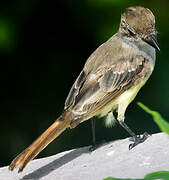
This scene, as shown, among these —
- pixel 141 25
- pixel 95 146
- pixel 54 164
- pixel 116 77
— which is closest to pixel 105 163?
pixel 54 164

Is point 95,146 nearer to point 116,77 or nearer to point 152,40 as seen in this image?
point 116,77

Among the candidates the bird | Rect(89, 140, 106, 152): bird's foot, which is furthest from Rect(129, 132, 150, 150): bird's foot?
Rect(89, 140, 106, 152): bird's foot

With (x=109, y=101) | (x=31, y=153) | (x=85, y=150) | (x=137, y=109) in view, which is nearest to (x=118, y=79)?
(x=109, y=101)

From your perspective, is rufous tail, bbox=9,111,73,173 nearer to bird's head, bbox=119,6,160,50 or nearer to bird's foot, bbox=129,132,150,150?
bird's foot, bbox=129,132,150,150

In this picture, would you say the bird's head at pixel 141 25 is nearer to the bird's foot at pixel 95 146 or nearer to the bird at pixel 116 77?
the bird at pixel 116 77

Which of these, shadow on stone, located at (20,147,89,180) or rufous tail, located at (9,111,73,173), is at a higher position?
rufous tail, located at (9,111,73,173)

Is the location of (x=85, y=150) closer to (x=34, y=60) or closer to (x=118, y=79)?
(x=118, y=79)
